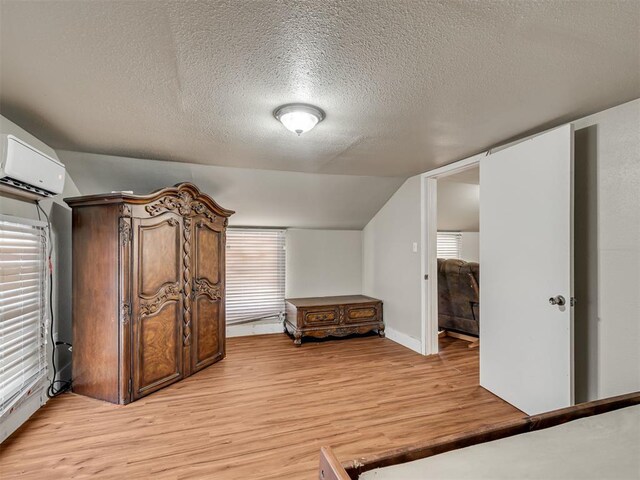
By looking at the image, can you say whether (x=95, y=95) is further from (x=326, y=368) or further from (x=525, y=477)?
(x=326, y=368)

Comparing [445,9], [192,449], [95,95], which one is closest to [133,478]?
[192,449]

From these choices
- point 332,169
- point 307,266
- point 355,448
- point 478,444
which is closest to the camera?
point 478,444

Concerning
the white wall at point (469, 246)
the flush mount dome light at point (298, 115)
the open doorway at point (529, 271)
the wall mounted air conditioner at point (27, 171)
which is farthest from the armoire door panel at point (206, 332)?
the white wall at point (469, 246)

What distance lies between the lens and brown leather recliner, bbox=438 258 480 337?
12.9ft

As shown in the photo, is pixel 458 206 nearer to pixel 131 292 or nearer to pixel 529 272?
pixel 529 272

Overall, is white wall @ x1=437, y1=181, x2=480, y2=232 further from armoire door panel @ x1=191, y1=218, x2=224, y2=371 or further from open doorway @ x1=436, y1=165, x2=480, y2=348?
armoire door panel @ x1=191, y1=218, x2=224, y2=371

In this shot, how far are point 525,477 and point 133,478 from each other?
187 cm

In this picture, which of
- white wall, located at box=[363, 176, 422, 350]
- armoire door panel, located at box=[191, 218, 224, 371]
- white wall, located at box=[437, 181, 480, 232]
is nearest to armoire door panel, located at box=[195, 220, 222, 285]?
armoire door panel, located at box=[191, 218, 224, 371]

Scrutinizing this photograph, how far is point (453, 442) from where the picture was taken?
3.59ft

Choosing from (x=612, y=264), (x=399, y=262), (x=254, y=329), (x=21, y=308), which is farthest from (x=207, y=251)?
(x=612, y=264)

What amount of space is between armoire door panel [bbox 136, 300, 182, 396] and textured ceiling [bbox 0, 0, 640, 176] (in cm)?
150

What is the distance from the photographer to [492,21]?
1.19 metres

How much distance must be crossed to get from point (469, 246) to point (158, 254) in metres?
5.25

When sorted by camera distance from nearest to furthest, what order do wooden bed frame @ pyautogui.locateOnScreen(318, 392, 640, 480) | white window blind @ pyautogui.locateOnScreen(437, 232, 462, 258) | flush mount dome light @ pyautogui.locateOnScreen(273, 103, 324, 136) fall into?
1. wooden bed frame @ pyautogui.locateOnScreen(318, 392, 640, 480)
2. flush mount dome light @ pyautogui.locateOnScreen(273, 103, 324, 136)
3. white window blind @ pyautogui.locateOnScreen(437, 232, 462, 258)
